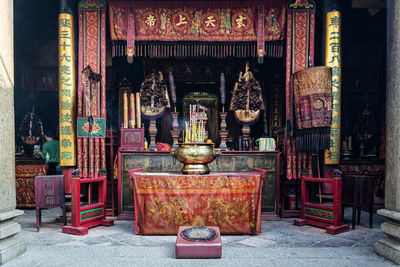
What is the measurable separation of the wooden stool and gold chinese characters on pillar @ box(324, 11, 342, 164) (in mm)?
4107

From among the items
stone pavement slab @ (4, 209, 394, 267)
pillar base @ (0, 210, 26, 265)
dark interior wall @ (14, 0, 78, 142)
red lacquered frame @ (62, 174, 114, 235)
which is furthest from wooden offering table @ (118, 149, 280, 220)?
dark interior wall @ (14, 0, 78, 142)

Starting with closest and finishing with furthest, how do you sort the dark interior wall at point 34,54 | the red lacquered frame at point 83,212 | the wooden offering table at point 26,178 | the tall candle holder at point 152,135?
1. the red lacquered frame at point 83,212
2. the tall candle holder at point 152,135
3. the wooden offering table at point 26,178
4. the dark interior wall at point 34,54

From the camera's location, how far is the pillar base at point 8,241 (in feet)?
8.96

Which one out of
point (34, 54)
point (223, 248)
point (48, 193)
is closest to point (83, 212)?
point (48, 193)

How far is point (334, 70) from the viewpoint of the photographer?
470 cm

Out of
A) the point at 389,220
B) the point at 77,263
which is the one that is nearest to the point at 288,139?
the point at 389,220

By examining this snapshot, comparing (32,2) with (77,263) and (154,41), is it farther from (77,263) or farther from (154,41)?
(77,263)

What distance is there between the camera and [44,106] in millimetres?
6930

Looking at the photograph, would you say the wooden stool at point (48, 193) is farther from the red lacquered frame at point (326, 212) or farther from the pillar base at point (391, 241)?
the pillar base at point (391, 241)

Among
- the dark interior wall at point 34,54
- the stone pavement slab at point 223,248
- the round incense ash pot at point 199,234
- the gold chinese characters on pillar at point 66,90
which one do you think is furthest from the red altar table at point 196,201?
the dark interior wall at point 34,54

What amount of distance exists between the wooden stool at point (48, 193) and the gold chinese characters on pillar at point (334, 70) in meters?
4.11

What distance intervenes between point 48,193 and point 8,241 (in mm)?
1023

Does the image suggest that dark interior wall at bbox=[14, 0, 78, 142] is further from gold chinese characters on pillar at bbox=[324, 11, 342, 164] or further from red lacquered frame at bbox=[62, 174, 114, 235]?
gold chinese characters on pillar at bbox=[324, 11, 342, 164]

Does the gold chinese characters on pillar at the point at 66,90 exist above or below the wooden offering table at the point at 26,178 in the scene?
above
